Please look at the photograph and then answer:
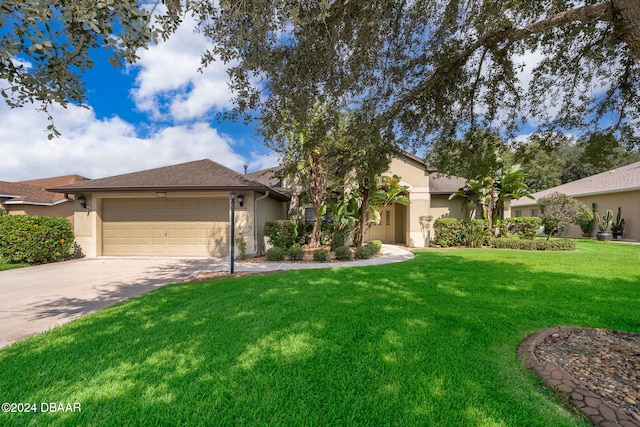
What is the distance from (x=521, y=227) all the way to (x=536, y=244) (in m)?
2.04

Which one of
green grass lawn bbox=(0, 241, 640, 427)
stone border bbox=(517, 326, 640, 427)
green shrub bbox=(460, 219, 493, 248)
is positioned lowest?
stone border bbox=(517, 326, 640, 427)

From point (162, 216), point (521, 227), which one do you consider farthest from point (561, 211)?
point (162, 216)

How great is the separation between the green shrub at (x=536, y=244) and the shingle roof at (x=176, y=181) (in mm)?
10776

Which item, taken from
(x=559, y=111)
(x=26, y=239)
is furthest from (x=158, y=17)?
(x=26, y=239)

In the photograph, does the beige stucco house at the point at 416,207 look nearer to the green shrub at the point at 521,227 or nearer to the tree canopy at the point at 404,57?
the green shrub at the point at 521,227

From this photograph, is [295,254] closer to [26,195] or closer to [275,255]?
[275,255]

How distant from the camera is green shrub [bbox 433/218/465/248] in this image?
543 inches

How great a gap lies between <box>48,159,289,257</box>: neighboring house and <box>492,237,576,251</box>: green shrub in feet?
36.3

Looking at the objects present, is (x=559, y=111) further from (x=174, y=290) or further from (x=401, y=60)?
(x=174, y=290)

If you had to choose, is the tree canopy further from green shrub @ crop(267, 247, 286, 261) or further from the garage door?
the garage door

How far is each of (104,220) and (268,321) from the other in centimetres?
1111

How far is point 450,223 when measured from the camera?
45.3 ft

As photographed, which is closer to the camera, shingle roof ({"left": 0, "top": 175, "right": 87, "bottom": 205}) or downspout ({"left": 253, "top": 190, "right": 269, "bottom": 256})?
downspout ({"left": 253, "top": 190, "right": 269, "bottom": 256})

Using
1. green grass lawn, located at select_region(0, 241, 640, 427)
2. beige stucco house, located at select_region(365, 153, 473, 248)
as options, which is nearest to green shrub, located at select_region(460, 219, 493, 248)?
beige stucco house, located at select_region(365, 153, 473, 248)
